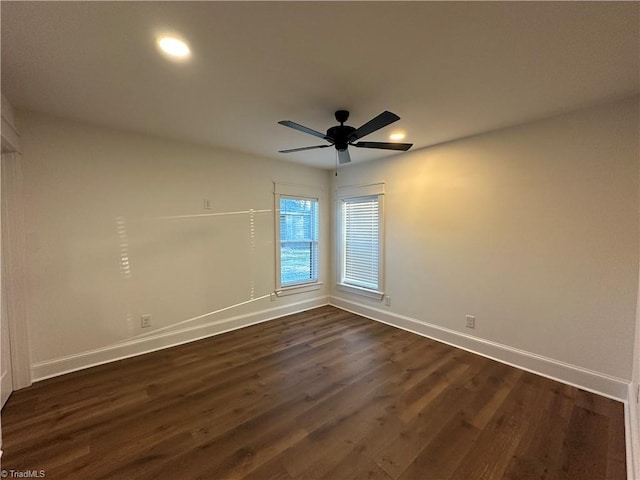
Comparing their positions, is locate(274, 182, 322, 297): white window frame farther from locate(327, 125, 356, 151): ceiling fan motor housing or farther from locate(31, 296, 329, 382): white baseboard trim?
locate(327, 125, 356, 151): ceiling fan motor housing

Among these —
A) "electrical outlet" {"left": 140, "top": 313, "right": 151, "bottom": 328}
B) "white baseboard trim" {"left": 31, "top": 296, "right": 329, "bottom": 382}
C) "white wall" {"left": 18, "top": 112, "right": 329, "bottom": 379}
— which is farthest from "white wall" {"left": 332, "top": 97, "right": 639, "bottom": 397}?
"electrical outlet" {"left": 140, "top": 313, "right": 151, "bottom": 328}

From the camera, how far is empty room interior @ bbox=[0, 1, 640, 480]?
1.48m

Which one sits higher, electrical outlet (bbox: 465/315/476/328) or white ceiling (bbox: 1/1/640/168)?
white ceiling (bbox: 1/1/640/168)

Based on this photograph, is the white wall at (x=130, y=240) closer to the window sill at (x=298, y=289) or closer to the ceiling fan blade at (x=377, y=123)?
the window sill at (x=298, y=289)

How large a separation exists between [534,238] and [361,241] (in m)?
2.28

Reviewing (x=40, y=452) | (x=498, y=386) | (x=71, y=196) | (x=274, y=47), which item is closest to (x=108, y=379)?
(x=40, y=452)

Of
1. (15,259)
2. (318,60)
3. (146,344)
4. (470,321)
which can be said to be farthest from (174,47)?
(470,321)

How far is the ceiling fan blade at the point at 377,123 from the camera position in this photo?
5.67 ft

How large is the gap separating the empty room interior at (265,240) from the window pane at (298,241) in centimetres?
42

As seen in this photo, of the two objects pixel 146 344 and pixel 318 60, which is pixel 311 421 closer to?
pixel 146 344

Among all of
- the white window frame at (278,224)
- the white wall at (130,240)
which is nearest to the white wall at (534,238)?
the white window frame at (278,224)

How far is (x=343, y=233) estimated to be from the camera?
4.61 m

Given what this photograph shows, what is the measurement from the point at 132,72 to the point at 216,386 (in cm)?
256

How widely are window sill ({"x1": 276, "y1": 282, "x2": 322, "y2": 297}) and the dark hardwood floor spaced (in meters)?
1.33
